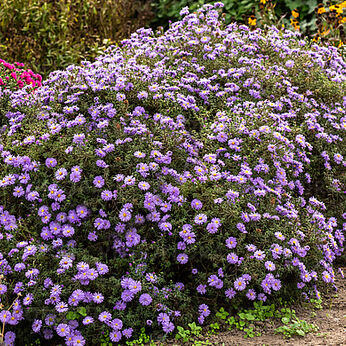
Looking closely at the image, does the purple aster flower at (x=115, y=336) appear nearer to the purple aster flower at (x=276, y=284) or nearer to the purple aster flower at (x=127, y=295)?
the purple aster flower at (x=127, y=295)

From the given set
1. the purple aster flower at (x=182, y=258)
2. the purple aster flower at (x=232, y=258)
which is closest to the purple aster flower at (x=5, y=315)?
the purple aster flower at (x=182, y=258)

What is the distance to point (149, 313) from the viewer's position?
8.80 feet

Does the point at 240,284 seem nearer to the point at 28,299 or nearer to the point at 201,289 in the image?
the point at 201,289

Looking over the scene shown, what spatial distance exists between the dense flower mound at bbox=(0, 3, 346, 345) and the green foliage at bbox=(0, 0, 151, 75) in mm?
3022

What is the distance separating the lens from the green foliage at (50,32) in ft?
21.0

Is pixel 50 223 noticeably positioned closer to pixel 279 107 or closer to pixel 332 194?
pixel 279 107

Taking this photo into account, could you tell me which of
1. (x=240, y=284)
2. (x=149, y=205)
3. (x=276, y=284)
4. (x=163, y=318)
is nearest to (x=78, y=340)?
(x=163, y=318)

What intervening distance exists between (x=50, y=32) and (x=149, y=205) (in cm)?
455

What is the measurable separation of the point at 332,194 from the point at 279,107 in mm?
830

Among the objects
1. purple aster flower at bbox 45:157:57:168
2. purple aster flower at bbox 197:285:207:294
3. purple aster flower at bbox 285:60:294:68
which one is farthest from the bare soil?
purple aster flower at bbox 285:60:294:68

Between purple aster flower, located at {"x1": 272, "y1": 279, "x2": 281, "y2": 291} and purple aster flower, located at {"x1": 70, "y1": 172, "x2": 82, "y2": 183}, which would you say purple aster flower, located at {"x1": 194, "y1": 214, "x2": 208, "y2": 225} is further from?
purple aster flower, located at {"x1": 70, "y1": 172, "x2": 82, "y2": 183}

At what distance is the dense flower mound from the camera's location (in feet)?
8.78

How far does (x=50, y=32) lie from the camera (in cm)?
653

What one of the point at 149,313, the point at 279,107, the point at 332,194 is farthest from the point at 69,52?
the point at 149,313
